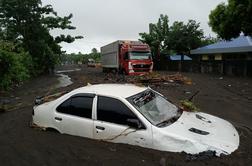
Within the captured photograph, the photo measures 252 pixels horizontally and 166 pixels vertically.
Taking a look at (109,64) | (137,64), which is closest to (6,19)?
(109,64)

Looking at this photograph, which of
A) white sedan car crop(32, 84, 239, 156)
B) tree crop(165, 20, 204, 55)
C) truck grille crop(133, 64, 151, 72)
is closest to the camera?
white sedan car crop(32, 84, 239, 156)

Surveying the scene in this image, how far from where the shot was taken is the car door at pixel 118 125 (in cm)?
605

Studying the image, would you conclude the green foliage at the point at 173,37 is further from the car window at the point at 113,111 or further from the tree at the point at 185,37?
the car window at the point at 113,111

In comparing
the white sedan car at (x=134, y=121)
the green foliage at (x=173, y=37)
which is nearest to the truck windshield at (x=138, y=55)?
the green foliage at (x=173, y=37)

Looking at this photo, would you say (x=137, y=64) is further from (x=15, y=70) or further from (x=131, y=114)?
(x=131, y=114)

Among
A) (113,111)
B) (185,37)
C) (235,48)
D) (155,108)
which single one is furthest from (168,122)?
(185,37)

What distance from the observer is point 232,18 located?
25.3 meters

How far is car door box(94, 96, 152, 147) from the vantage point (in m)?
6.05

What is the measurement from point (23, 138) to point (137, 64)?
28.2 meters

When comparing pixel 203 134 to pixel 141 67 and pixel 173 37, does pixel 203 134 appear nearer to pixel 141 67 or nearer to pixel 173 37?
pixel 141 67

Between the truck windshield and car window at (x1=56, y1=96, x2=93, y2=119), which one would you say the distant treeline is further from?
car window at (x1=56, y1=96, x2=93, y2=119)

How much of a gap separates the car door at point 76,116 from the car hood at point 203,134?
5.31 ft

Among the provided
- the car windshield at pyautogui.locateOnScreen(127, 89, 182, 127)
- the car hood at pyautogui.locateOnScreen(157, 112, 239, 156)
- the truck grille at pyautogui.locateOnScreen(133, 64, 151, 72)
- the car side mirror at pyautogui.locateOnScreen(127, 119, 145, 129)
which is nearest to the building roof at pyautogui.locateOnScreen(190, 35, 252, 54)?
the truck grille at pyautogui.locateOnScreen(133, 64, 151, 72)

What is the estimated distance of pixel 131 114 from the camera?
632cm
